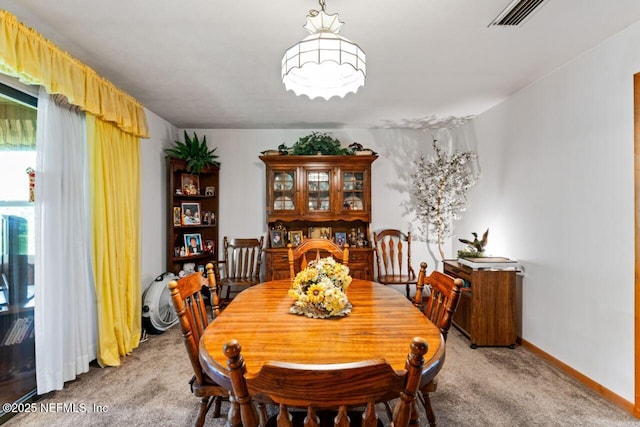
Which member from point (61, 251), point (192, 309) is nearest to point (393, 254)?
point (192, 309)

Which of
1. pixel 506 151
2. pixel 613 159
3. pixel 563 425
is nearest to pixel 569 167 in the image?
pixel 613 159

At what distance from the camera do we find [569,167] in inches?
97.0

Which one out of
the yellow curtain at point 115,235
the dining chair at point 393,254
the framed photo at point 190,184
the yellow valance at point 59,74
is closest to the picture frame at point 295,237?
the dining chair at point 393,254

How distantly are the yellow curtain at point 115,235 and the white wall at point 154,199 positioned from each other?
43 cm

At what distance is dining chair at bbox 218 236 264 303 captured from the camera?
3994 mm

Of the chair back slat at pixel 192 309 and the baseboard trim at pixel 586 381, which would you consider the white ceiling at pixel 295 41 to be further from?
the baseboard trim at pixel 586 381

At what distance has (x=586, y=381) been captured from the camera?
226 centimetres

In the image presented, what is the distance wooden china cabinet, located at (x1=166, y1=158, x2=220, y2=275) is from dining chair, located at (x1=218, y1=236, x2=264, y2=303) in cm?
20

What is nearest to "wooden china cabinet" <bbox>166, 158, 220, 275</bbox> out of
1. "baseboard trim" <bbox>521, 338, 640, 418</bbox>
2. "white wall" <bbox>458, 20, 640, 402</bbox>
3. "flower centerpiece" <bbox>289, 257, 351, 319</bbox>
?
"flower centerpiece" <bbox>289, 257, 351, 319</bbox>

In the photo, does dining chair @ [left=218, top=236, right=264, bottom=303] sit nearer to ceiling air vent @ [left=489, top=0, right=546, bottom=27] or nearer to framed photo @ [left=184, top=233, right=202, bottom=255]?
framed photo @ [left=184, top=233, right=202, bottom=255]

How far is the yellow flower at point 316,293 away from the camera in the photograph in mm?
1553

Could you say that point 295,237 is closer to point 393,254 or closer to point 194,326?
point 393,254

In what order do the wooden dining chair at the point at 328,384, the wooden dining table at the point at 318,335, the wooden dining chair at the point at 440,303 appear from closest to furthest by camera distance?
the wooden dining chair at the point at 328,384
the wooden dining table at the point at 318,335
the wooden dining chair at the point at 440,303

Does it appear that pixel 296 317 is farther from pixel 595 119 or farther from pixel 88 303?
pixel 595 119
